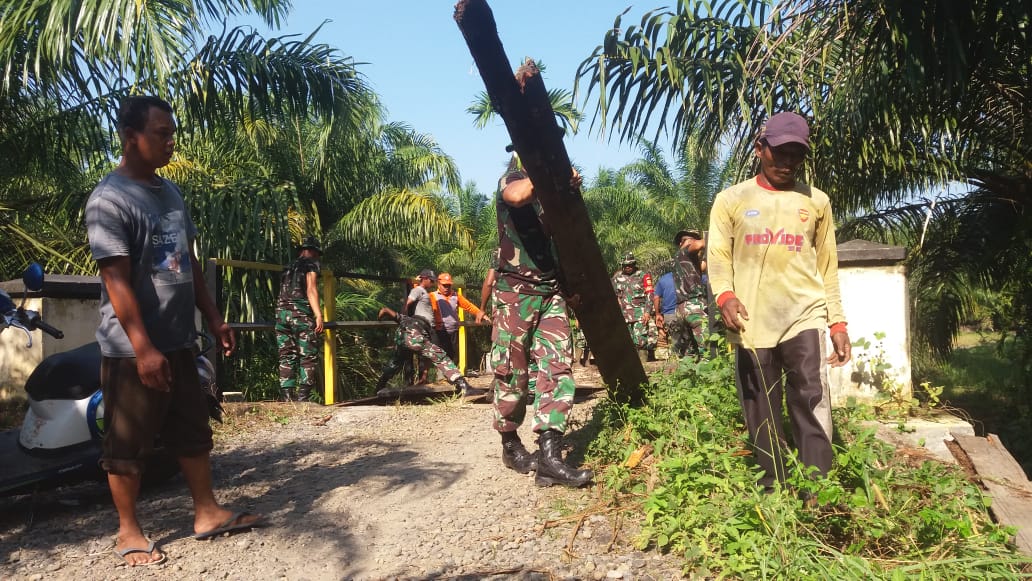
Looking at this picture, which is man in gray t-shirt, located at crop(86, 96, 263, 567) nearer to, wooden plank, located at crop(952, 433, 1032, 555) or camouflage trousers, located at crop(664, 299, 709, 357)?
wooden plank, located at crop(952, 433, 1032, 555)

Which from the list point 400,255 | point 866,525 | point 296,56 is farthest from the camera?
point 400,255

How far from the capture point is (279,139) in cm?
1541

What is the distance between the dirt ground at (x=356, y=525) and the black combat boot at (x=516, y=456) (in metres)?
0.06

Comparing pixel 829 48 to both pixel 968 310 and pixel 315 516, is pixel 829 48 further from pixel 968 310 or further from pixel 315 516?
pixel 315 516

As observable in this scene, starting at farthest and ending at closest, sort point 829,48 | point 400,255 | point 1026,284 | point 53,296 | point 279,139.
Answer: point 400,255 < point 279,139 < point 1026,284 < point 829,48 < point 53,296

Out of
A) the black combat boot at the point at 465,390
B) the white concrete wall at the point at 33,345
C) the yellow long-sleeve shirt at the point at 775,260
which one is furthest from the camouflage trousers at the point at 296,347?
the yellow long-sleeve shirt at the point at 775,260

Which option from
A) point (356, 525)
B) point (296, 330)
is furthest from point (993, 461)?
point (296, 330)

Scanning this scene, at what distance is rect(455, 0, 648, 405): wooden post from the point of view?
2699 mm

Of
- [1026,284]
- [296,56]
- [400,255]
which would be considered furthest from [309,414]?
[400,255]

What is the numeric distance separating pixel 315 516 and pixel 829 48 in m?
5.26

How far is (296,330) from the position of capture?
7512mm

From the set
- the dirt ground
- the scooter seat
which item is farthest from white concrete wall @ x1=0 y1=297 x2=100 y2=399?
the scooter seat

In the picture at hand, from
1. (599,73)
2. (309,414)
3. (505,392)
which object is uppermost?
(599,73)

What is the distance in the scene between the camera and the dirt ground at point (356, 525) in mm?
2754
